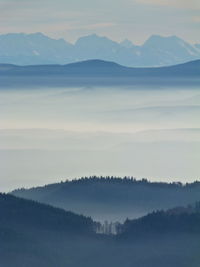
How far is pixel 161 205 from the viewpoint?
350 ft

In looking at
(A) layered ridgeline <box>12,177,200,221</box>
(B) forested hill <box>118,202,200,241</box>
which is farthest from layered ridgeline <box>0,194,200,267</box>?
(A) layered ridgeline <box>12,177,200,221</box>

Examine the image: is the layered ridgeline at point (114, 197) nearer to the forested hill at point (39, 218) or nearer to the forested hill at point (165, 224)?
the forested hill at point (165, 224)

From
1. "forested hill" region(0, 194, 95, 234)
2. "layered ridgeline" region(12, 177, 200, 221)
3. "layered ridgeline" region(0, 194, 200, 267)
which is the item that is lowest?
"layered ridgeline" region(0, 194, 200, 267)

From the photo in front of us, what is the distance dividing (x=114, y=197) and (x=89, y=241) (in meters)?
29.4

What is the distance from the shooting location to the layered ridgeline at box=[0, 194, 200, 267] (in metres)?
78.4

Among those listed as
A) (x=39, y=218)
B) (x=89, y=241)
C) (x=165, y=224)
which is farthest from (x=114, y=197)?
(x=89, y=241)

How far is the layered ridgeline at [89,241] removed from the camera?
78375 mm

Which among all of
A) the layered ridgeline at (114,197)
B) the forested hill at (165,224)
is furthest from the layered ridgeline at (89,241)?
the layered ridgeline at (114,197)

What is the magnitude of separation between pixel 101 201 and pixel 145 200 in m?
4.96

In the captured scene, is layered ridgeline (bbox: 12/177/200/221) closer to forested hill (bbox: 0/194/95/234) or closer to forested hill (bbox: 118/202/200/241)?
forested hill (bbox: 118/202/200/241)

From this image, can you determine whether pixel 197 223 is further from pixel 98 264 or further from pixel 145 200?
pixel 145 200

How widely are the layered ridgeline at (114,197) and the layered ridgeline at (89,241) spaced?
9.29 meters

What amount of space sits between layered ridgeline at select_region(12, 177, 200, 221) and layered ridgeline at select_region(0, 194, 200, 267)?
30.5 ft

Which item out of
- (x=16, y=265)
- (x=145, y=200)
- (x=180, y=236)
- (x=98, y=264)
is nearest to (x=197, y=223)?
(x=180, y=236)
